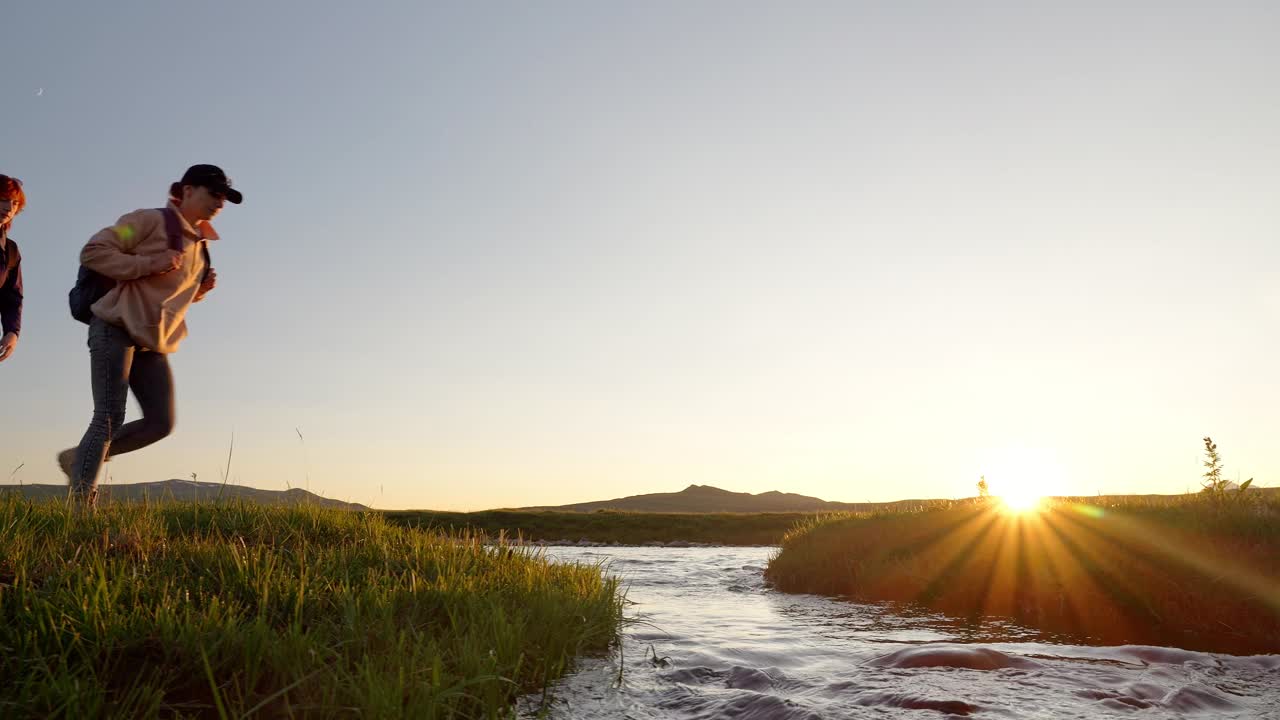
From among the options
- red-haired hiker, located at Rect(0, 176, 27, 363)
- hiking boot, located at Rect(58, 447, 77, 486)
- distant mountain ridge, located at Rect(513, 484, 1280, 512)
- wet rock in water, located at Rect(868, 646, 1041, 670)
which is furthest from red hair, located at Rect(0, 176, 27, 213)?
distant mountain ridge, located at Rect(513, 484, 1280, 512)

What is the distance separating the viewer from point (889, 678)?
200 inches

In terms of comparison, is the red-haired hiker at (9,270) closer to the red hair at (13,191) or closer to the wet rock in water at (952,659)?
the red hair at (13,191)

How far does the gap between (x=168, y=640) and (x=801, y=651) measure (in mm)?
4680

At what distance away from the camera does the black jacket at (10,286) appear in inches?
278

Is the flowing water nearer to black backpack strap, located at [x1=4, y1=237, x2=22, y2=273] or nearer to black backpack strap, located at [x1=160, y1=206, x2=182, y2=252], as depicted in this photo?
black backpack strap, located at [x1=160, y1=206, x2=182, y2=252]

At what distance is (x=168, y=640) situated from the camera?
3.71 meters

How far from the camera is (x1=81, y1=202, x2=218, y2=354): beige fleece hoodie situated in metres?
6.78

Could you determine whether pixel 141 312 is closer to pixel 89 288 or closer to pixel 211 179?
pixel 89 288

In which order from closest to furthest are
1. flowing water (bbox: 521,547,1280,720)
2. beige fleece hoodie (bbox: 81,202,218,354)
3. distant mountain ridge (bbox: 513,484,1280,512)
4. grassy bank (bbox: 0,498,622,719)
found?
grassy bank (bbox: 0,498,622,719) → flowing water (bbox: 521,547,1280,720) → beige fleece hoodie (bbox: 81,202,218,354) → distant mountain ridge (bbox: 513,484,1280,512)

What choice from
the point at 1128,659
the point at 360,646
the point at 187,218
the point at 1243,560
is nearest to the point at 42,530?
the point at 187,218

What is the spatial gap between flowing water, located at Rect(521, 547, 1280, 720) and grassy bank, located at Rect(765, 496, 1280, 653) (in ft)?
5.93

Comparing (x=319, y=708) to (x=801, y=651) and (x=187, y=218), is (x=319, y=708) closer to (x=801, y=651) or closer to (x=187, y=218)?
(x=801, y=651)

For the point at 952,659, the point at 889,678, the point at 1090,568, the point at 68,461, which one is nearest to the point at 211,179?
the point at 68,461

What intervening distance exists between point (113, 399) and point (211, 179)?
2.20 meters
